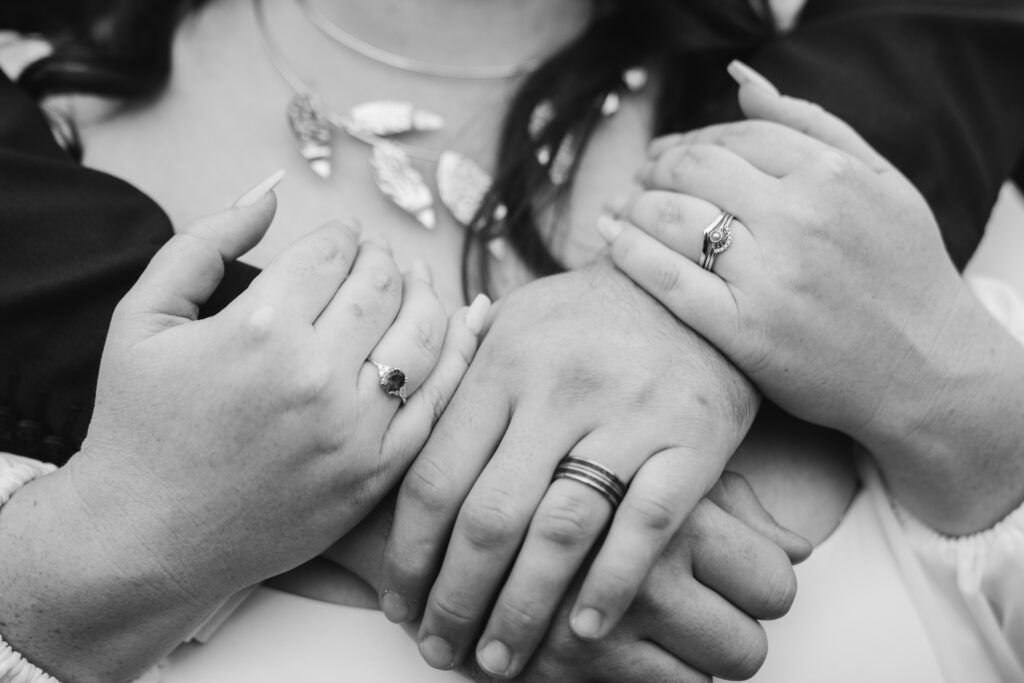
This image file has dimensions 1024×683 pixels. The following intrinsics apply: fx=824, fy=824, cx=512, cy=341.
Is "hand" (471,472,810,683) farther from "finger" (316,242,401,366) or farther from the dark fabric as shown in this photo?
the dark fabric

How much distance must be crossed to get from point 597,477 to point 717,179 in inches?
18.3

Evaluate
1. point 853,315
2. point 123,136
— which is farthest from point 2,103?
point 853,315

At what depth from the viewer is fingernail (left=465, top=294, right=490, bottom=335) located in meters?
1.12

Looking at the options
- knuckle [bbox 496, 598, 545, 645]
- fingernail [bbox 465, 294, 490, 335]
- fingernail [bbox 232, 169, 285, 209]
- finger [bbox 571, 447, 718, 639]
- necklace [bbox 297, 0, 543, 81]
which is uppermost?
fingernail [bbox 232, 169, 285, 209]

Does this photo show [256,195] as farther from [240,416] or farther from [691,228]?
[691,228]

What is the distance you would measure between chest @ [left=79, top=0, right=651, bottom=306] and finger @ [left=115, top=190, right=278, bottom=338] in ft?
1.09

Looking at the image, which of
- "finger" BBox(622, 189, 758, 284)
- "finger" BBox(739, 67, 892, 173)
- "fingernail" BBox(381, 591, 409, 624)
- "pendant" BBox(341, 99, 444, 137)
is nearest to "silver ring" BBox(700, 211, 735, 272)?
"finger" BBox(622, 189, 758, 284)

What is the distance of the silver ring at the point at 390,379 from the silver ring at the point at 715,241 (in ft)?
1.38

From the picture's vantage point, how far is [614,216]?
1330mm

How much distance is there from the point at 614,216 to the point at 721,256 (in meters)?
0.30

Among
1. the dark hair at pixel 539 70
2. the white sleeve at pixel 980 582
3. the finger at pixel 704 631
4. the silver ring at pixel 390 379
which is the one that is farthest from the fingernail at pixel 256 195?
the white sleeve at pixel 980 582

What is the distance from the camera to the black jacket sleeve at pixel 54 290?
3.51 feet

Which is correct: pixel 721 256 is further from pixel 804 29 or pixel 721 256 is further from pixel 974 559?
pixel 804 29

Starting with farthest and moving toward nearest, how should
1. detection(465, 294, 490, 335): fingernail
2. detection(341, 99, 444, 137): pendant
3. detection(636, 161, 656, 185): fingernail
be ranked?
detection(341, 99, 444, 137): pendant, detection(636, 161, 656, 185): fingernail, detection(465, 294, 490, 335): fingernail
